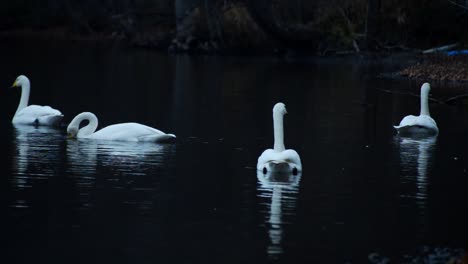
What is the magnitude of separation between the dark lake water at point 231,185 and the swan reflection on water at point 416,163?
2cm

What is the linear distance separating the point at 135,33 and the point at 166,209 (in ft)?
144

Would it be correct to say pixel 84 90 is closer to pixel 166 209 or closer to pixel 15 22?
pixel 166 209

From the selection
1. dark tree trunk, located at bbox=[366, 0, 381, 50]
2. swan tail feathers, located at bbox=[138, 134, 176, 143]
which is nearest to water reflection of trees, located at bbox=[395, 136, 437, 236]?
swan tail feathers, located at bbox=[138, 134, 176, 143]

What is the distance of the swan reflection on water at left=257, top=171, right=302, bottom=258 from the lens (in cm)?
914

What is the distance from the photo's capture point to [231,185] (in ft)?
38.8

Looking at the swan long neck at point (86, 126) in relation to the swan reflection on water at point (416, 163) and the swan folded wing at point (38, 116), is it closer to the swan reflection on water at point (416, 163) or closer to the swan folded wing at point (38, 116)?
the swan folded wing at point (38, 116)

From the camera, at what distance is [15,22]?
64375 millimetres

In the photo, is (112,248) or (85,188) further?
(85,188)

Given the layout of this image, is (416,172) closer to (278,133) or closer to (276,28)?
(278,133)

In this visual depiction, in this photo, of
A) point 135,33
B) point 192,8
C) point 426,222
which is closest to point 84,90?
point 426,222

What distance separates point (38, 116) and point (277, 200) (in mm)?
7683

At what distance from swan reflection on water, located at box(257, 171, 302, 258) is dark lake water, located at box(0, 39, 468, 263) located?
22 millimetres

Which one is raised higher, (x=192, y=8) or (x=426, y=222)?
(x=192, y=8)

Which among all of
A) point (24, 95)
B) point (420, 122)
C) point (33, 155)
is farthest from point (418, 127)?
point (24, 95)
